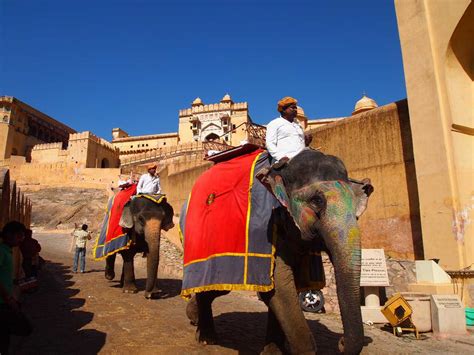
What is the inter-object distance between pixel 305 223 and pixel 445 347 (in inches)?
179

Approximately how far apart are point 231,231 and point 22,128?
65.5m

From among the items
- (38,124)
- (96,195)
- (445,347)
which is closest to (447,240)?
(445,347)

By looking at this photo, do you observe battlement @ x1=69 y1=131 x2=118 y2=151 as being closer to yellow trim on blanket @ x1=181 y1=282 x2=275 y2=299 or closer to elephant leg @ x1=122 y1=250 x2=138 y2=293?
elephant leg @ x1=122 y1=250 x2=138 y2=293

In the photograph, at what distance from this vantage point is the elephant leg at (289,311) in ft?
11.3

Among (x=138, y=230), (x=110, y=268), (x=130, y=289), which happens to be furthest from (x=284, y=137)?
(x=110, y=268)

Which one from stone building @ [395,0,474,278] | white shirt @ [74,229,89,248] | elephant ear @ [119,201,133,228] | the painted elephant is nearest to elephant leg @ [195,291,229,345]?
the painted elephant

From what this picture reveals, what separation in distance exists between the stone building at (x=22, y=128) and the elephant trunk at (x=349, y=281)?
60279 millimetres

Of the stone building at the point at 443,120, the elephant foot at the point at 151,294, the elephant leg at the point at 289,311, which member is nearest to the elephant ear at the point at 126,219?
the elephant foot at the point at 151,294

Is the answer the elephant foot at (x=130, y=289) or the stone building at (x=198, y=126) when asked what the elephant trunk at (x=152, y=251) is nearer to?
the elephant foot at (x=130, y=289)

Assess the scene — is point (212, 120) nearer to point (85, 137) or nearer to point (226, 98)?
point (226, 98)

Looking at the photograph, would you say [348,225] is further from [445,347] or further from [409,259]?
[409,259]

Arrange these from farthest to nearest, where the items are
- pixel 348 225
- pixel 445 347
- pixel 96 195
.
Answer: pixel 96 195
pixel 445 347
pixel 348 225

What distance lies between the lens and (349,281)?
291 centimetres

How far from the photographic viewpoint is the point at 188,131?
6231cm
